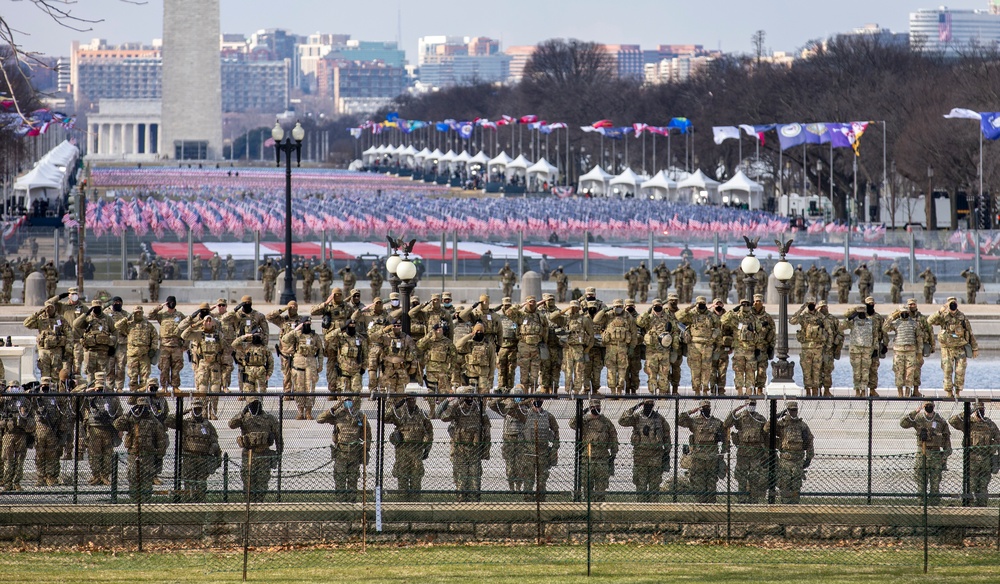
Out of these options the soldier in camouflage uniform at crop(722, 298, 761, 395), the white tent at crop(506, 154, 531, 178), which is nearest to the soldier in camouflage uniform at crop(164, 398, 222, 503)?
the soldier in camouflage uniform at crop(722, 298, 761, 395)

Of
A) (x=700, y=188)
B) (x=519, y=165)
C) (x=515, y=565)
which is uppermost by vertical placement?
(x=519, y=165)

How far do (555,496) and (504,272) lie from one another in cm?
2289

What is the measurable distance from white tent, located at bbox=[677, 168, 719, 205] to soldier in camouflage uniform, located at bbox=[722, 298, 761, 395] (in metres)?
57.7

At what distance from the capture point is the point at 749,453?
16391 mm

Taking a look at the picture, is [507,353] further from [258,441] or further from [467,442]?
[258,441]

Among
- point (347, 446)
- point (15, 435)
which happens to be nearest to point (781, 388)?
point (347, 446)

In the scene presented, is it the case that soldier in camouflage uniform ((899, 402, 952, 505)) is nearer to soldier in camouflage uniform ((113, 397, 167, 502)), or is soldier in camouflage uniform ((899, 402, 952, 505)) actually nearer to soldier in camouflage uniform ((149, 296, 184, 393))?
Answer: soldier in camouflage uniform ((113, 397, 167, 502))

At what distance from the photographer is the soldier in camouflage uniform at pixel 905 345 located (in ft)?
78.9

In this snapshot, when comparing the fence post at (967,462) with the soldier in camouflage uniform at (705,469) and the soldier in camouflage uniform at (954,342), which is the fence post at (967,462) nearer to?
the soldier in camouflage uniform at (705,469)

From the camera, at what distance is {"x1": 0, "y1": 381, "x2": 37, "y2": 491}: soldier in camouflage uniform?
654 inches

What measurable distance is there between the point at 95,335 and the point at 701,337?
828 centimetres

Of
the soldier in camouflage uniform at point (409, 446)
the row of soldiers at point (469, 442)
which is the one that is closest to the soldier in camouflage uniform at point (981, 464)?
the row of soldiers at point (469, 442)

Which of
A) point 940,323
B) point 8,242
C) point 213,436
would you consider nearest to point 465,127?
point 8,242

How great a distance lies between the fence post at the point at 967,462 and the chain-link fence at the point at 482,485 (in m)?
0.02
